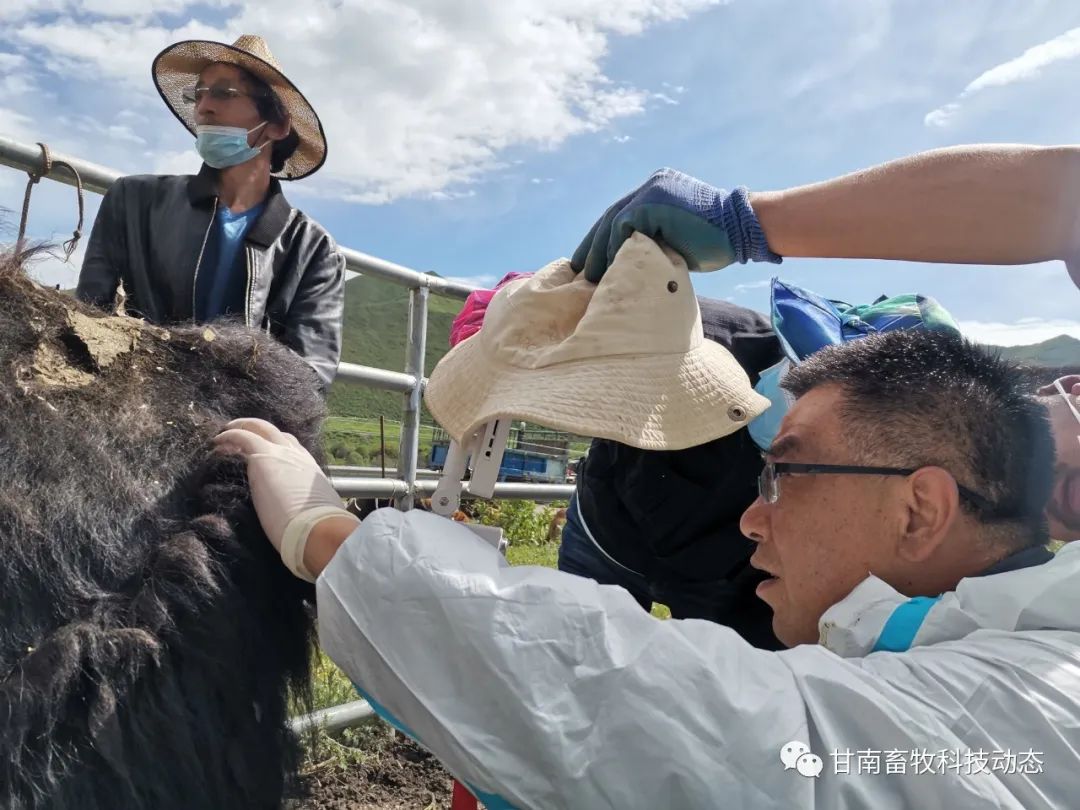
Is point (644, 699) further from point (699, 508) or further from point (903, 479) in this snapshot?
point (699, 508)

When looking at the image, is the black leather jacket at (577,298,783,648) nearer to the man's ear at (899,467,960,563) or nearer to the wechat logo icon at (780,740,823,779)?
the man's ear at (899,467,960,563)

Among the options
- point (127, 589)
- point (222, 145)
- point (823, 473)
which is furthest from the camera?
point (222, 145)

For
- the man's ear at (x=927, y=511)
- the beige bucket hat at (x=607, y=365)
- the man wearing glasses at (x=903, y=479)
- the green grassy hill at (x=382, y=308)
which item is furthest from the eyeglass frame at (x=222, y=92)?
the man's ear at (x=927, y=511)

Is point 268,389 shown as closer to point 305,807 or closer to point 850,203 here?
point 305,807

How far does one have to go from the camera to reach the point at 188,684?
0.89m

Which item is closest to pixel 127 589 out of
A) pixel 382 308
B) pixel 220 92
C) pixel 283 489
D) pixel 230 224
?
pixel 283 489

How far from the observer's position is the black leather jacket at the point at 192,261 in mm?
2086

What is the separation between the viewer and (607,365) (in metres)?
1.26

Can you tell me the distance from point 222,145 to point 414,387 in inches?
48.0

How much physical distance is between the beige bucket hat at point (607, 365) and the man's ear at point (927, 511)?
0.28 meters

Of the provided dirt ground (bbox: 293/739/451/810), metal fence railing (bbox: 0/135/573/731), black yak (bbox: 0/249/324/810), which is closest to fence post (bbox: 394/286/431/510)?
metal fence railing (bbox: 0/135/573/731)

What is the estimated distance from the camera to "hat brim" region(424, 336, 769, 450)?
118 centimetres

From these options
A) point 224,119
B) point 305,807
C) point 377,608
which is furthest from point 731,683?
point 224,119

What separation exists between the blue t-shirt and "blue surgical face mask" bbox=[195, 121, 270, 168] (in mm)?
221
